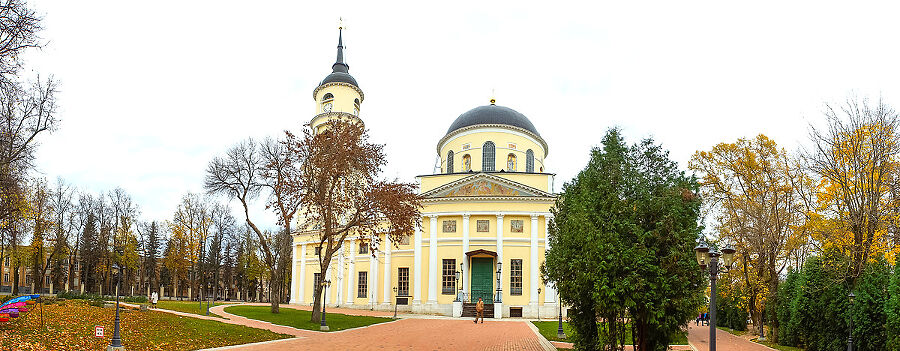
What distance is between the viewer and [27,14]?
46.2 feet

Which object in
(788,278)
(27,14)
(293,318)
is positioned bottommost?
(293,318)

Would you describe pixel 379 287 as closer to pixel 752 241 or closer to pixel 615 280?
pixel 752 241

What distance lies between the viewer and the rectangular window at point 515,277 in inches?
1577

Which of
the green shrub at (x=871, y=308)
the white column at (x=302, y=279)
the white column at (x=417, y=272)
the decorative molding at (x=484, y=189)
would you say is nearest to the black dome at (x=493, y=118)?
the decorative molding at (x=484, y=189)

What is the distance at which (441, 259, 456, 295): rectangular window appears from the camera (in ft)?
134

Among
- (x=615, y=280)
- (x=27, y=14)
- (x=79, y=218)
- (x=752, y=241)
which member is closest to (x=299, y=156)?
(x=27, y=14)

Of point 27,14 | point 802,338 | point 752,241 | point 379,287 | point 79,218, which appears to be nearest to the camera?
point 27,14

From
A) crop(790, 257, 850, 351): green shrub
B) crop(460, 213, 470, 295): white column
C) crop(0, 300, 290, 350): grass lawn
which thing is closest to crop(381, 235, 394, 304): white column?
crop(460, 213, 470, 295): white column

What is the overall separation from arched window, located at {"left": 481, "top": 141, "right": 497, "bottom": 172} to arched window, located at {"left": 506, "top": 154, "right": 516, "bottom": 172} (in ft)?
3.79

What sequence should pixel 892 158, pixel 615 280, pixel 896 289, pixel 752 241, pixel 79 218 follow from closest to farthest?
1. pixel 615 280
2. pixel 896 289
3. pixel 892 158
4. pixel 752 241
5. pixel 79 218

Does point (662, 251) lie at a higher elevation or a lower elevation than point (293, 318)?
higher

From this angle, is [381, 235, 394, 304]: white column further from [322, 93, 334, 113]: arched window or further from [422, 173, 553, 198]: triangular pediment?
[322, 93, 334, 113]: arched window

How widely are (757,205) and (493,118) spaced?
24.5m

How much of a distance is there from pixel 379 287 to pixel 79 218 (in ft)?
102
